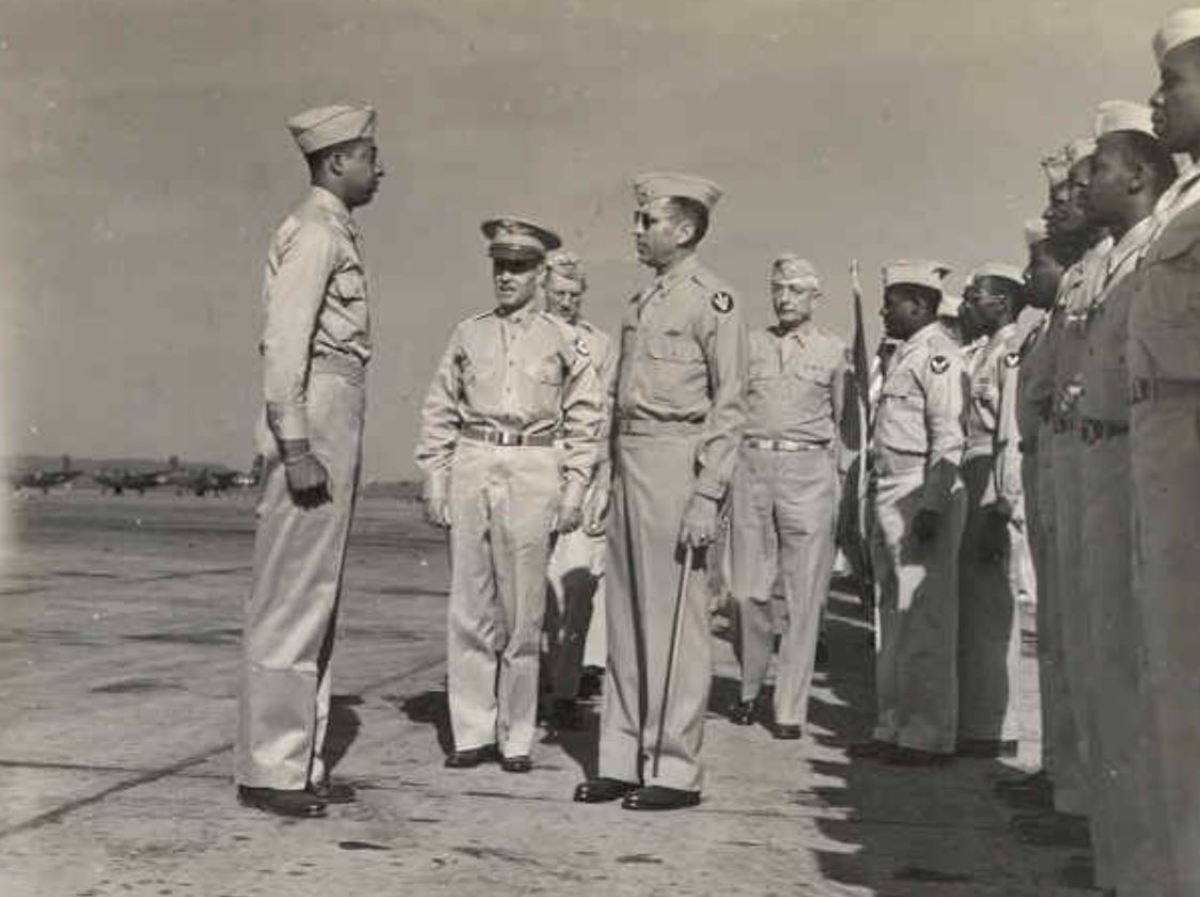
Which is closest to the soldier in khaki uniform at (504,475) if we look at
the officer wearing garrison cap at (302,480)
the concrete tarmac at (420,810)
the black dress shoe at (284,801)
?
the concrete tarmac at (420,810)

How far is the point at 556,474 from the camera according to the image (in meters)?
6.48

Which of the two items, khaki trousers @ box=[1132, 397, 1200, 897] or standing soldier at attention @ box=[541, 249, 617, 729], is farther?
standing soldier at attention @ box=[541, 249, 617, 729]

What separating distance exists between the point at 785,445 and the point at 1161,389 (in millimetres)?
4185

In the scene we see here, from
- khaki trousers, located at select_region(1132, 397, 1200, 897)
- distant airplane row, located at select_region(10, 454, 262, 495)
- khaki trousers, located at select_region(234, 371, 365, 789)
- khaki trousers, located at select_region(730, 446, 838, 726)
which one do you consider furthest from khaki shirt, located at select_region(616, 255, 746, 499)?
distant airplane row, located at select_region(10, 454, 262, 495)

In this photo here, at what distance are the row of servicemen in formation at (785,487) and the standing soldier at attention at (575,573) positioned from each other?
22 mm

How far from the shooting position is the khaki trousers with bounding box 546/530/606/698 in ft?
25.0

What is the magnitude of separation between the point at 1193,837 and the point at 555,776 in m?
2.98

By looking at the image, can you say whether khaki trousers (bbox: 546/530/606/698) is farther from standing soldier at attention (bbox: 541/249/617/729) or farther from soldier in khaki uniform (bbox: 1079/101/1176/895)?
soldier in khaki uniform (bbox: 1079/101/1176/895)

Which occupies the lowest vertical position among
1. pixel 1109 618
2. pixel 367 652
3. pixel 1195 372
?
pixel 367 652

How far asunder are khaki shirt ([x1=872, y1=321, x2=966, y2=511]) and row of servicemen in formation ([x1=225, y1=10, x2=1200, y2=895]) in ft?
0.05

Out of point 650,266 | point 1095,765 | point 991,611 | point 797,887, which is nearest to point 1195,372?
point 1095,765

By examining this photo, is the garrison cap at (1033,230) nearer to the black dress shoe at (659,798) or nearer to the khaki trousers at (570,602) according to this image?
the khaki trousers at (570,602)

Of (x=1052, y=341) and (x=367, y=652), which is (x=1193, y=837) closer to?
(x=1052, y=341)

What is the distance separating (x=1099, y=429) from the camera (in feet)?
13.6
